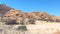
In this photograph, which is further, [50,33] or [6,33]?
[50,33]

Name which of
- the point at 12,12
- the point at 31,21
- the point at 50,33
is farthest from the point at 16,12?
the point at 50,33

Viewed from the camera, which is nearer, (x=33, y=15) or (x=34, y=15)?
(x=33, y=15)

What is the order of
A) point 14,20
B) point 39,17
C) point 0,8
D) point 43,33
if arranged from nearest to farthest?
point 43,33, point 14,20, point 39,17, point 0,8

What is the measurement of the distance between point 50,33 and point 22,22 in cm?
1180

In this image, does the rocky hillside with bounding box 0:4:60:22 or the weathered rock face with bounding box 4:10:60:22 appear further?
the weathered rock face with bounding box 4:10:60:22

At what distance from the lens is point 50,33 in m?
21.2

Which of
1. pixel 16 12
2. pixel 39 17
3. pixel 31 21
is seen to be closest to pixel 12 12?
pixel 16 12

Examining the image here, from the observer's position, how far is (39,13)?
143 feet

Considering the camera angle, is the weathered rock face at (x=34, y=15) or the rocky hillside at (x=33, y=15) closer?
the rocky hillside at (x=33, y=15)

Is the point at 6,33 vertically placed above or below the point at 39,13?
below

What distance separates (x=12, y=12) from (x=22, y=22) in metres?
10.6

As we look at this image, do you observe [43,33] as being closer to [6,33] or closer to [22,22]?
[6,33]

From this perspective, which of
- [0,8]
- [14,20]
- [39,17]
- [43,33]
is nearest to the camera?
[43,33]

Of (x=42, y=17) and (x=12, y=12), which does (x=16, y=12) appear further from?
(x=42, y=17)
